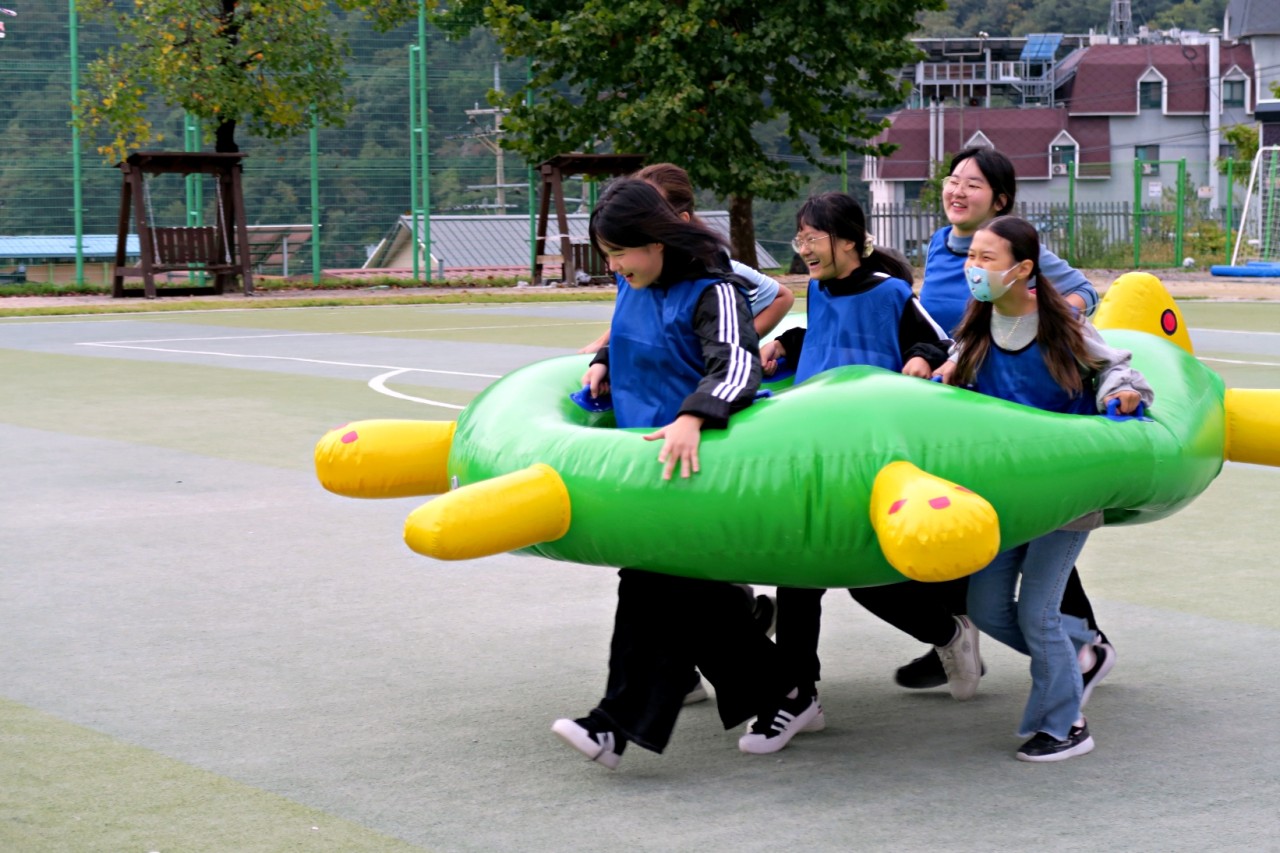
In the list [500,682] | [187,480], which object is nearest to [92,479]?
[187,480]

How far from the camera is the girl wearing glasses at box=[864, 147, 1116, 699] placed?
4.84 m

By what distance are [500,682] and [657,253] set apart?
146 cm

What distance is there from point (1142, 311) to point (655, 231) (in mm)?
1702

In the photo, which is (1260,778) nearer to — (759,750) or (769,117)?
(759,750)

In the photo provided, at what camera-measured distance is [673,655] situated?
14.3 ft

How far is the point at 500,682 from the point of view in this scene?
5172 millimetres

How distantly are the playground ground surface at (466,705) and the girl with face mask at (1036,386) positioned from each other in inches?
6.7

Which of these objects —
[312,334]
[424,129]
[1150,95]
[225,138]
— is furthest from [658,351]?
[1150,95]

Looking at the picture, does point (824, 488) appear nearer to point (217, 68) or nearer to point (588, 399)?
point (588, 399)

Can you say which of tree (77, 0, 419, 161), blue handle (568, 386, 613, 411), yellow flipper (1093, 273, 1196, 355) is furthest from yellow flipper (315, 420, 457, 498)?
tree (77, 0, 419, 161)

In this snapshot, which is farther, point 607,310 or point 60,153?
point 60,153

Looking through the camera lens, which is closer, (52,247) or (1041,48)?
(52,247)

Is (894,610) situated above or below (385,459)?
below

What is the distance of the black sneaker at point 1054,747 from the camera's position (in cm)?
438
